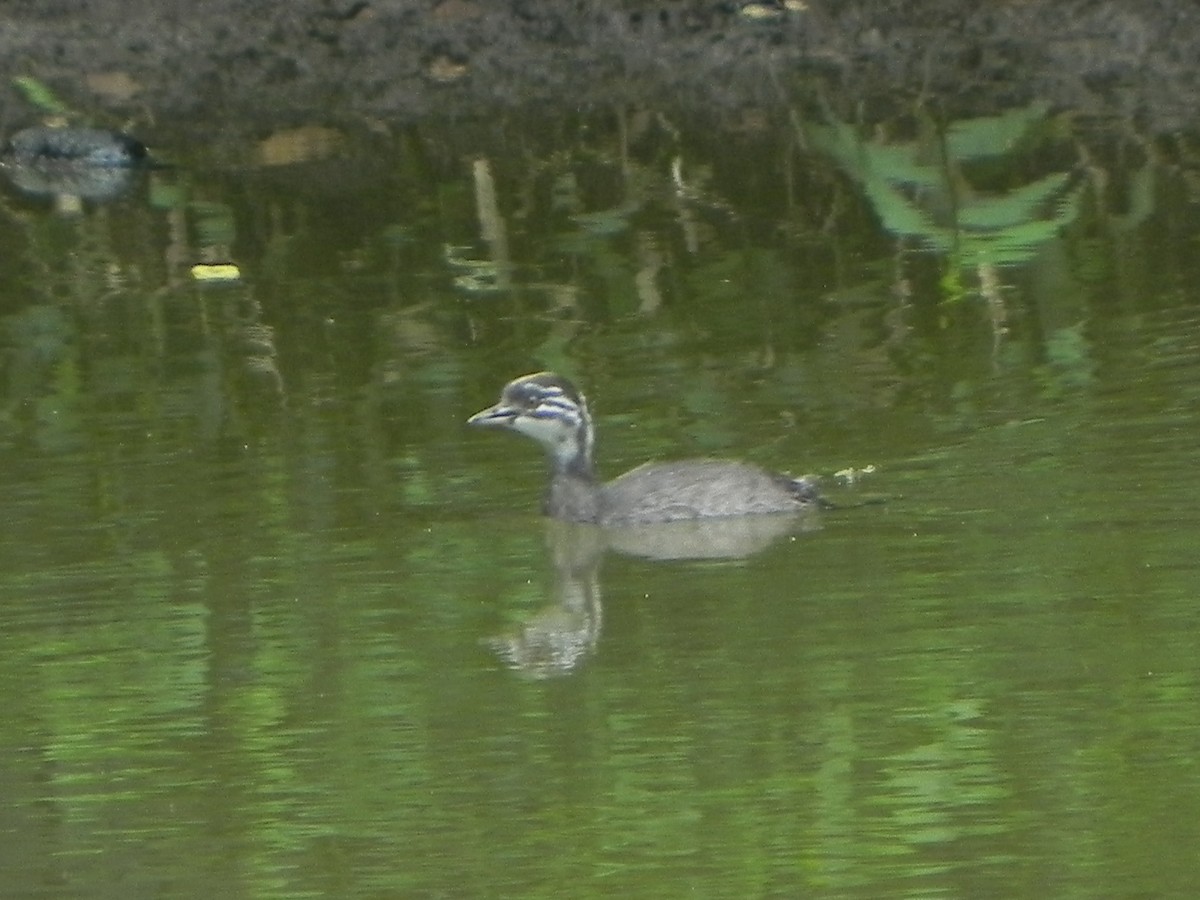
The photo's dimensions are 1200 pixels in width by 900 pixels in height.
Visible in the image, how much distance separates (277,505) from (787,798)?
369 centimetres

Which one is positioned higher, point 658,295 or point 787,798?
point 658,295

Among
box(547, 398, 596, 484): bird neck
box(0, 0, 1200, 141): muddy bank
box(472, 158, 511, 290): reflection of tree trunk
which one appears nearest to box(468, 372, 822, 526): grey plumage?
box(547, 398, 596, 484): bird neck

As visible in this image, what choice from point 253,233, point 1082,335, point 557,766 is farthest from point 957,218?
point 557,766

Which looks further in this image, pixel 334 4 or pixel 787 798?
pixel 334 4

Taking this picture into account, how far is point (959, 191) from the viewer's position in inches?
610

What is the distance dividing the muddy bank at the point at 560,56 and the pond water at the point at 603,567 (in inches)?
139

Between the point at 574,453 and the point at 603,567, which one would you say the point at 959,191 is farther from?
the point at 603,567

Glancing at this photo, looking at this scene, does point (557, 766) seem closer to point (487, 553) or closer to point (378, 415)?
point (487, 553)

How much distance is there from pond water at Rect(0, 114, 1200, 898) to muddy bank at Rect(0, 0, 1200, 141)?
11.5 feet

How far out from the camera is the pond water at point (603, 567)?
277 inches

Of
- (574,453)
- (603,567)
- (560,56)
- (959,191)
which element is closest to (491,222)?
(959,191)

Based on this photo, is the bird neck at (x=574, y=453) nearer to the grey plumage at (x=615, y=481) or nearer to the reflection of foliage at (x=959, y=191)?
the grey plumage at (x=615, y=481)

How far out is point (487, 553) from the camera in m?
10.1

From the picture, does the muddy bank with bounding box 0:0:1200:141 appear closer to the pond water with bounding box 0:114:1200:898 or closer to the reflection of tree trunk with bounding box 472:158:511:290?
the reflection of tree trunk with bounding box 472:158:511:290
